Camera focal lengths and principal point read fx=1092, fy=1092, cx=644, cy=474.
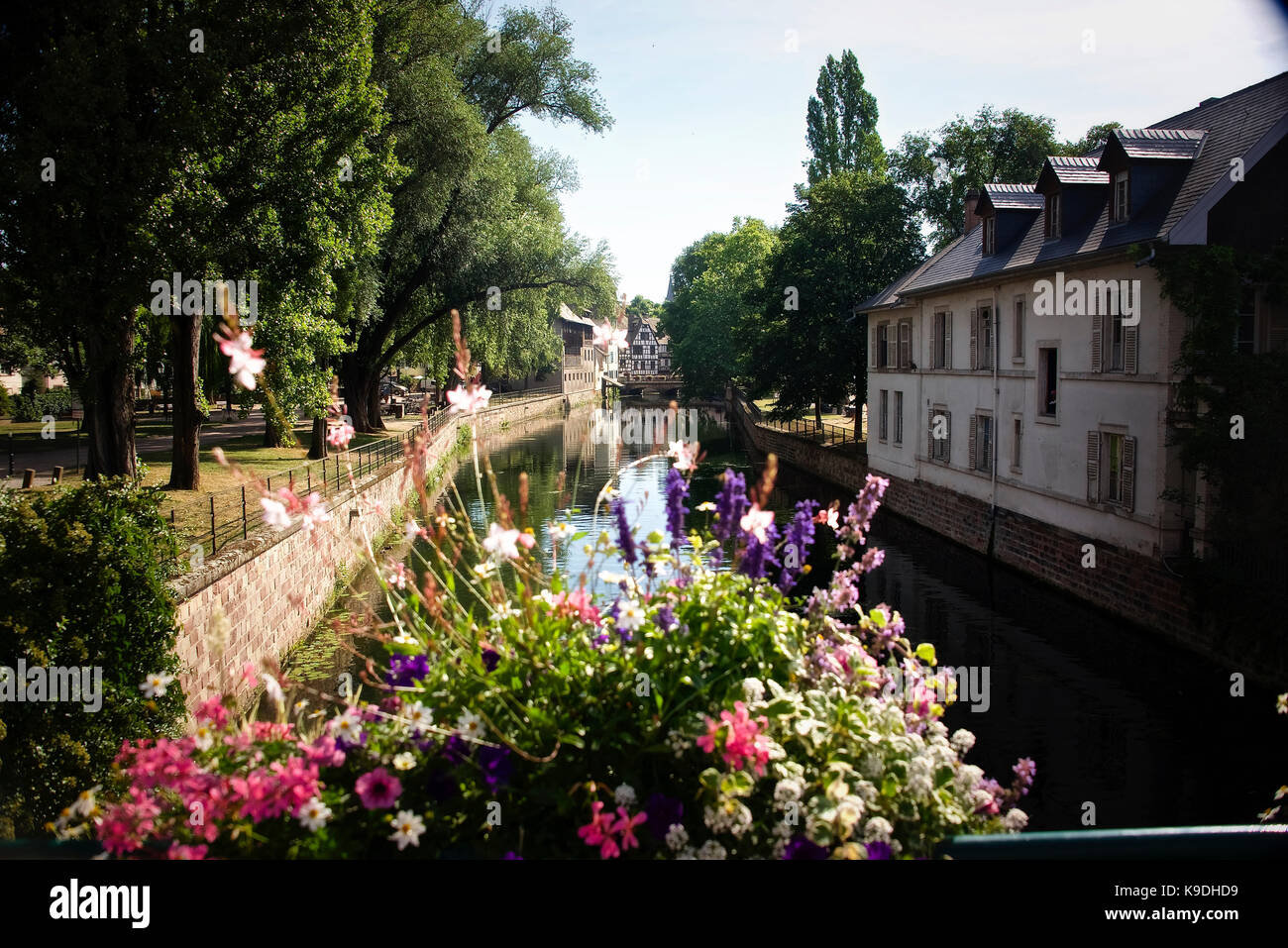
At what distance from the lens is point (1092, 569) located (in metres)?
19.3

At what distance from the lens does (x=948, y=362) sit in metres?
28.7

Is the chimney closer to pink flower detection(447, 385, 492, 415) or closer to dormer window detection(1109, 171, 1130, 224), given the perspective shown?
dormer window detection(1109, 171, 1130, 224)

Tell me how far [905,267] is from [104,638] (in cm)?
3393

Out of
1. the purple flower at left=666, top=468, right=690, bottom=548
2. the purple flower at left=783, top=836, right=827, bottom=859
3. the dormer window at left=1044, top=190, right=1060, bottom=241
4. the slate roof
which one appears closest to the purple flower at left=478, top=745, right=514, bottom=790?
the purple flower at left=783, top=836, right=827, bottom=859

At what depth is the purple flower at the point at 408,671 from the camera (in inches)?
114

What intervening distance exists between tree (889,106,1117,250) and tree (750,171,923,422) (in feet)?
7.25

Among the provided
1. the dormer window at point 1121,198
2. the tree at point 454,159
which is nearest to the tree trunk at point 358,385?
the tree at point 454,159

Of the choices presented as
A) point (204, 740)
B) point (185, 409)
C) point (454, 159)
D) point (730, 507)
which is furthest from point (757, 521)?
point (454, 159)

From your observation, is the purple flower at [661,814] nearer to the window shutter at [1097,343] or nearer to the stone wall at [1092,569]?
the stone wall at [1092,569]

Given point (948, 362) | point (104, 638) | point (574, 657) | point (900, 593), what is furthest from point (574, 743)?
point (948, 362)

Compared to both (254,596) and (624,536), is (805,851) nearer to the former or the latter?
(624,536)

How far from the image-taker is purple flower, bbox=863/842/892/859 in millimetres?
2340

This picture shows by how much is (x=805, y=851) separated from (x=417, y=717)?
3.02 ft
